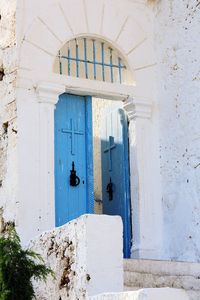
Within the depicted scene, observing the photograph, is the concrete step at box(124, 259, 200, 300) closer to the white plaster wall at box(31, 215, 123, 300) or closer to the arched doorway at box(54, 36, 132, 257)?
the white plaster wall at box(31, 215, 123, 300)

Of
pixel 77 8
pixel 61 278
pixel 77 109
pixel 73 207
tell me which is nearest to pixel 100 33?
pixel 77 8

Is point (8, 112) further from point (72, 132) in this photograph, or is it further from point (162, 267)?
point (162, 267)

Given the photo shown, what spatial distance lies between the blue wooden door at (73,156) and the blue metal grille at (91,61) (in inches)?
13.0

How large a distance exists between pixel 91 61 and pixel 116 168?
1446 millimetres

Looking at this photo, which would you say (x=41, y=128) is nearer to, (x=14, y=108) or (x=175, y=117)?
(x=14, y=108)

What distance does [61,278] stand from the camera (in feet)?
18.5

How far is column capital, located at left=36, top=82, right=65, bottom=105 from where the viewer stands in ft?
26.0

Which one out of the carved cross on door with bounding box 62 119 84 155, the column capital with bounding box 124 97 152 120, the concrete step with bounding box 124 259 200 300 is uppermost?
the column capital with bounding box 124 97 152 120

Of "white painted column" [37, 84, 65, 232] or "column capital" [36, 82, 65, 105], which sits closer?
"white painted column" [37, 84, 65, 232]

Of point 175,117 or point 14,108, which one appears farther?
point 175,117

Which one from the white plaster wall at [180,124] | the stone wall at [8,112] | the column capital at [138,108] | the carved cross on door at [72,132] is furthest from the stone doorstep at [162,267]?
the column capital at [138,108]

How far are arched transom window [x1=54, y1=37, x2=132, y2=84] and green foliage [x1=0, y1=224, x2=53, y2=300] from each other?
3115 mm

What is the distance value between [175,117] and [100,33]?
139 cm

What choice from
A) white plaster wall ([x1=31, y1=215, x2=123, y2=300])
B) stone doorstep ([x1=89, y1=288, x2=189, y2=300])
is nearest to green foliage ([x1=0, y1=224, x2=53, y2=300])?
white plaster wall ([x1=31, y1=215, x2=123, y2=300])
